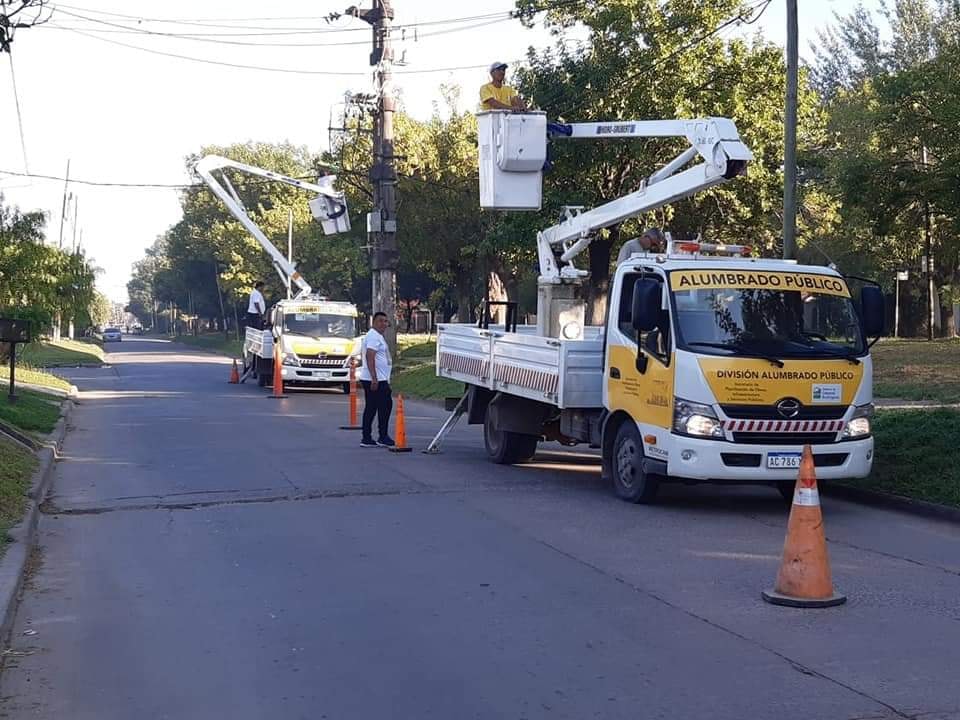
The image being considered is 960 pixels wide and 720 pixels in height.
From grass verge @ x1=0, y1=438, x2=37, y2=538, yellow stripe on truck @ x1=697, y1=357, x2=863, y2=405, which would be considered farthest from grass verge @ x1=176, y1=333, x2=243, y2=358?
yellow stripe on truck @ x1=697, y1=357, x2=863, y2=405

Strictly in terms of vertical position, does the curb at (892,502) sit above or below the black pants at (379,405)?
below

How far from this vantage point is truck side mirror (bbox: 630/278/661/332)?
11.3 metres

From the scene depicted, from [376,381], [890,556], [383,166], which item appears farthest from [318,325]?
[890,556]

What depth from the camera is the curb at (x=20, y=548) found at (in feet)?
24.5

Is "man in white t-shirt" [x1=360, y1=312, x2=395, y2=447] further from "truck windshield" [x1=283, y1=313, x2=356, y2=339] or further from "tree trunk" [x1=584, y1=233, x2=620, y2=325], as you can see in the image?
"truck windshield" [x1=283, y1=313, x2=356, y2=339]

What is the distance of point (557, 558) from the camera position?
935cm

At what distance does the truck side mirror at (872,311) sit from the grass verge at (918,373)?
7.12 meters

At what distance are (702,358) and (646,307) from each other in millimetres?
694

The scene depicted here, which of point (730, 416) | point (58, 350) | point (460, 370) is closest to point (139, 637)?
point (730, 416)

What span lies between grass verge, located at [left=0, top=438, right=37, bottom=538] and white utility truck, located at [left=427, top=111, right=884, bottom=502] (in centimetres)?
537

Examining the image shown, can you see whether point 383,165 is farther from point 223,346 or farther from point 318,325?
point 223,346

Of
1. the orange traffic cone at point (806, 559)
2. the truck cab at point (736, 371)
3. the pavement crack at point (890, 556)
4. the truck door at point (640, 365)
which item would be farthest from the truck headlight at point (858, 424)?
the orange traffic cone at point (806, 559)

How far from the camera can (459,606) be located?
7.77 m

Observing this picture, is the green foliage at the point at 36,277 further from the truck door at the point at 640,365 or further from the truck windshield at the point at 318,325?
the truck door at the point at 640,365
